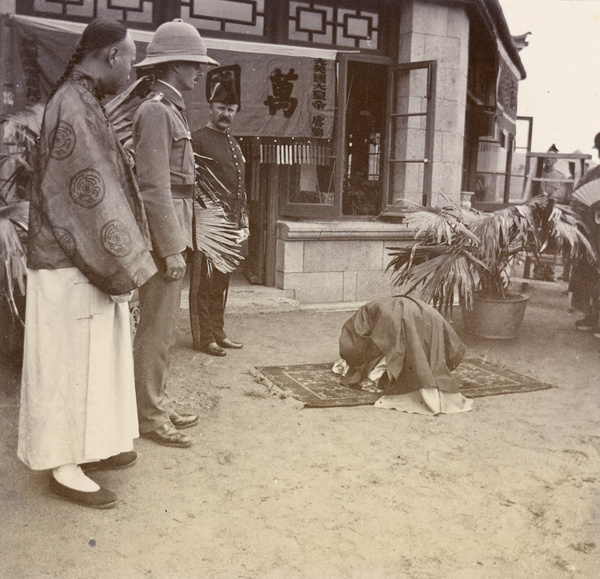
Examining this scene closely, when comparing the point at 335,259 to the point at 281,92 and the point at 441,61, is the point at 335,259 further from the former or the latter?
the point at 441,61

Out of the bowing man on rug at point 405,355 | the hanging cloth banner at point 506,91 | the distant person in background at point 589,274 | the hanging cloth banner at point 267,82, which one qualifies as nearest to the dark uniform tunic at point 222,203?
the bowing man on rug at point 405,355

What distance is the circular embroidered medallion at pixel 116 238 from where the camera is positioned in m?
2.60

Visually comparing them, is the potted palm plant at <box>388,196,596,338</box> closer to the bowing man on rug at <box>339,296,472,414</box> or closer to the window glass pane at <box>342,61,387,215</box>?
the bowing man on rug at <box>339,296,472,414</box>

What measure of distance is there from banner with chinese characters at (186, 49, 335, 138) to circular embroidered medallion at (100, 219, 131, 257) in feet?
13.6

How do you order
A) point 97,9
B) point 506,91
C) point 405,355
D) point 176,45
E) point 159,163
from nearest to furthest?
point 159,163 < point 176,45 < point 405,355 < point 97,9 < point 506,91

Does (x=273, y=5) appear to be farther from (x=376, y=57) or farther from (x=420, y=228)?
(x=420, y=228)

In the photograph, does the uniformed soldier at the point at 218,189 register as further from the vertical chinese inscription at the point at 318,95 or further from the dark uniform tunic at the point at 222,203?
the vertical chinese inscription at the point at 318,95

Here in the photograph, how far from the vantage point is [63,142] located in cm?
256

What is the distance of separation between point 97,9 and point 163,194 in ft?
13.7

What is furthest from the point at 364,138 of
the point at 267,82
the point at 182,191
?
the point at 182,191

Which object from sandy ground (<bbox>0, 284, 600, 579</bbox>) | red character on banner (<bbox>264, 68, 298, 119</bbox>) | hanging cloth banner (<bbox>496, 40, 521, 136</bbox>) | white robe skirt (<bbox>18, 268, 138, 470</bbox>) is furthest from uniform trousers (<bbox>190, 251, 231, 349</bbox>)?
hanging cloth banner (<bbox>496, 40, 521, 136</bbox>)

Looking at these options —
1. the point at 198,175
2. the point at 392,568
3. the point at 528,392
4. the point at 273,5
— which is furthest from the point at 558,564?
the point at 273,5

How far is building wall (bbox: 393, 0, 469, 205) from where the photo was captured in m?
7.64

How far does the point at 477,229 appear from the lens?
19.1ft
